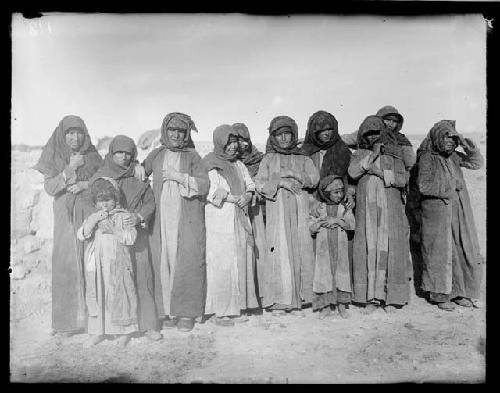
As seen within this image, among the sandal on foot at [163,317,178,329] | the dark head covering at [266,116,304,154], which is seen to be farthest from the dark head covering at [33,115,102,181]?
the dark head covering at [266,116,304,154]

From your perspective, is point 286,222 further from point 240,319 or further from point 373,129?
point 373,129

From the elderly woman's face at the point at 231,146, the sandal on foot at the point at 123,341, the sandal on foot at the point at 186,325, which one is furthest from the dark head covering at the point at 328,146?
the sandal on foot at the point at 123,341

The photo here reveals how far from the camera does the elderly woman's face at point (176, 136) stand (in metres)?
5.96

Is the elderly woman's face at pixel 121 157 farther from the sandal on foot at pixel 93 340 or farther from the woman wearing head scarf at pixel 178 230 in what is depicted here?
the sandal on foot at pixel 93 340

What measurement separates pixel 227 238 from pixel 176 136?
3.94 feet

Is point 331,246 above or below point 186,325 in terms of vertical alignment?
above

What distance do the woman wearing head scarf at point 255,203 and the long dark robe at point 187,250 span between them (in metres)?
0.53

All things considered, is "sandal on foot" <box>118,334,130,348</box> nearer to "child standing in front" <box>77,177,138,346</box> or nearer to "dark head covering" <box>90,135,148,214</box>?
"child standing in front" <box>77,177,138,346</box>

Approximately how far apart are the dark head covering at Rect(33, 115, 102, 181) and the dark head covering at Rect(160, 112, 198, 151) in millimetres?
735

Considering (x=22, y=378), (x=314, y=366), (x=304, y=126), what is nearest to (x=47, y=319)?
(x=22, y=378)

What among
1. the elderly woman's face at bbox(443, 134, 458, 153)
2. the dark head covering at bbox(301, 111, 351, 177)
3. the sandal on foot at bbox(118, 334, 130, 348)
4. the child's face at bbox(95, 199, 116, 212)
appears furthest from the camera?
the elderly woman's face at bbox(443, 134, 458, 153)

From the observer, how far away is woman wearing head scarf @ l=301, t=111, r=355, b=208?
6.22 metres

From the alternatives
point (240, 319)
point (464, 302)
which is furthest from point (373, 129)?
point (240, 319)

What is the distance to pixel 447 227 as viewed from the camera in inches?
251
